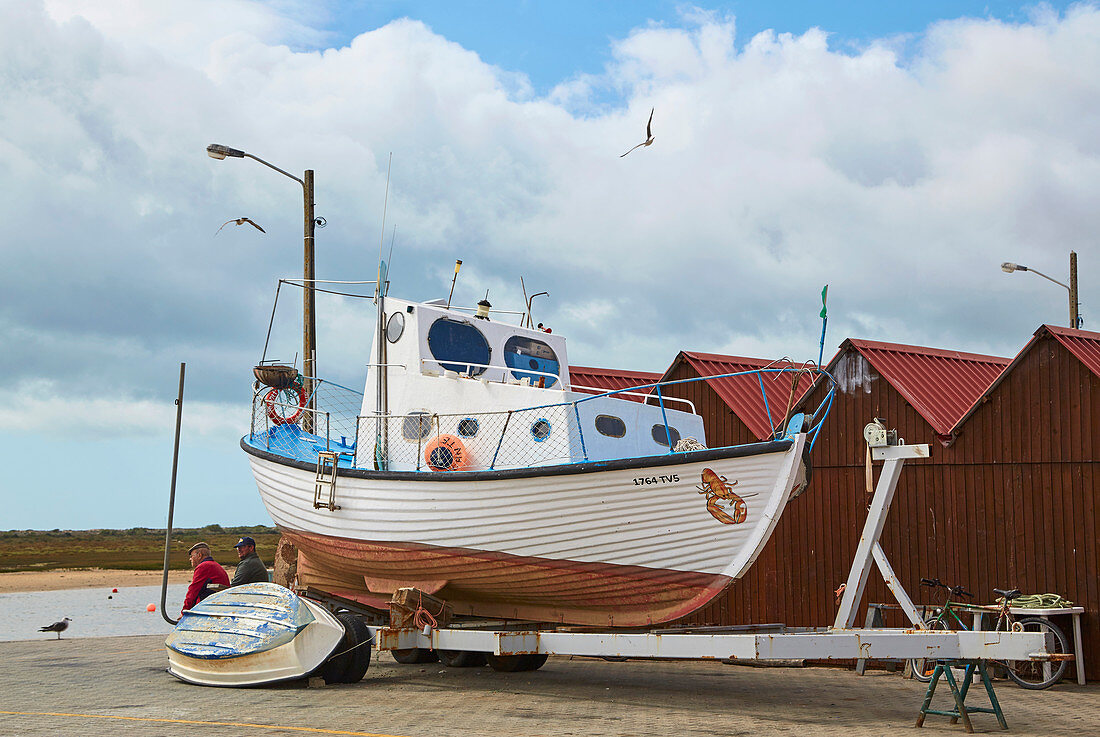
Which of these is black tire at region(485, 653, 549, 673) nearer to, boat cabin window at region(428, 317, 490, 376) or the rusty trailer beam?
the rusty trailer beam

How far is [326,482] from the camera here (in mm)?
12484

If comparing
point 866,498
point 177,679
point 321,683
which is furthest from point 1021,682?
point 177,679

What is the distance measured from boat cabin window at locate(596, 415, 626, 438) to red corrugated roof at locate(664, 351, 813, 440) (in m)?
4.23

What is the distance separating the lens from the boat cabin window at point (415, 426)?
12.3 meters

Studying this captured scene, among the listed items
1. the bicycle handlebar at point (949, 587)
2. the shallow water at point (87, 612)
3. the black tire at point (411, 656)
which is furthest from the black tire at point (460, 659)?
the shallow water at point (87, 612)

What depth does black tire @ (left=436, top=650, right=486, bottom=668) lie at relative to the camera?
43.1 ft

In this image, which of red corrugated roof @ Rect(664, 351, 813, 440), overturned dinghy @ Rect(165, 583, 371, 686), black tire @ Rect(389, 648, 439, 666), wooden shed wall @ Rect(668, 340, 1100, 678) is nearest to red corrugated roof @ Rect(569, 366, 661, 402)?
red corrugated roof @ Rect(664, 351, 813, 440)

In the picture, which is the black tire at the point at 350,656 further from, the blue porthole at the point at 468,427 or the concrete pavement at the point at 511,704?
the blue porthole at the point at 468,427

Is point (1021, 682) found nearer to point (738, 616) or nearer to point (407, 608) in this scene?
point (738, 616)

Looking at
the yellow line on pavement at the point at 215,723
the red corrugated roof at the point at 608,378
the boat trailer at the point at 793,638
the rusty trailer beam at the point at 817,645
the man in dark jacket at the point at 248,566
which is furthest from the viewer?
the red corrugated roof at the point at 608,378

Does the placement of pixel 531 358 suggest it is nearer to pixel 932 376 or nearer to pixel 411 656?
pixel 411 656

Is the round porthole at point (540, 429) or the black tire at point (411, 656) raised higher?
the round porthole at point (540, 429)

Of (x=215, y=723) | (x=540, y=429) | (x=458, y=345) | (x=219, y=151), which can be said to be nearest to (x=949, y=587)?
(x=540, y=429)

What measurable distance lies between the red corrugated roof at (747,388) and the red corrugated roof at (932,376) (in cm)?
128
